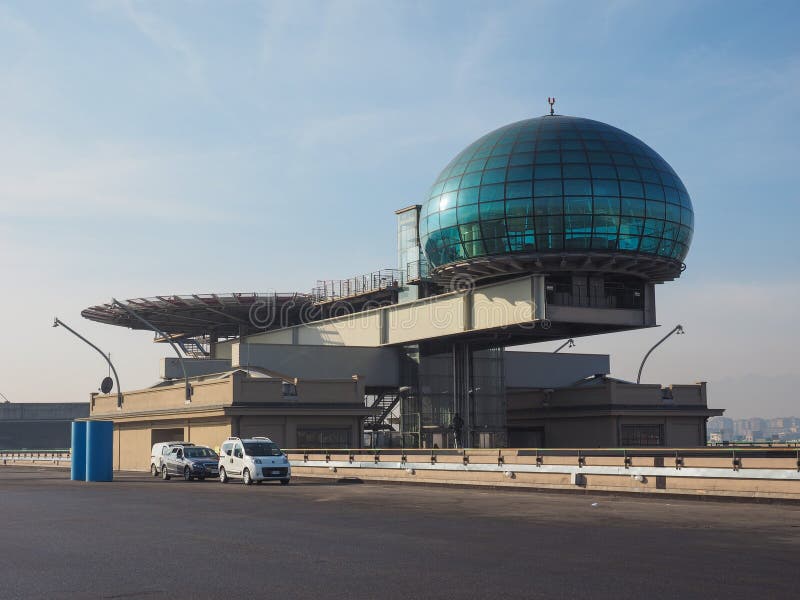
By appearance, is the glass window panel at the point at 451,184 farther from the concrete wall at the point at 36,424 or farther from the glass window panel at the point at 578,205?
the concrete wall at the point at 36,424

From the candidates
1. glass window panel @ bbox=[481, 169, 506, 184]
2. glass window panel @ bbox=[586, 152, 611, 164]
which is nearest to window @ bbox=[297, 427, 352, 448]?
glass window panel @ bbox=[481, 169, 506, 184]

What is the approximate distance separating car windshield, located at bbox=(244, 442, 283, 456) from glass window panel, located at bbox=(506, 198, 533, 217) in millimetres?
17557

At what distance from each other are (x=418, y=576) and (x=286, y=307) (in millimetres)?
68683

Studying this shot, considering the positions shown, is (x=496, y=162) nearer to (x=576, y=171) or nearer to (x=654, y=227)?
(x=576, y=171)

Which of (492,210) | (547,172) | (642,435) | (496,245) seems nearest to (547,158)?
(547,172)

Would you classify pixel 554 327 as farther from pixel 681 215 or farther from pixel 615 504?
pixel 615 504

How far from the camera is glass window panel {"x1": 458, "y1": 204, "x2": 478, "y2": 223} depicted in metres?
50.1

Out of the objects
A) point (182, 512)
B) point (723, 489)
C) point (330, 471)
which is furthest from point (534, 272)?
point (182, 512)

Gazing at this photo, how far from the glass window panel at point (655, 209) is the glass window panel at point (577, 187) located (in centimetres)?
332

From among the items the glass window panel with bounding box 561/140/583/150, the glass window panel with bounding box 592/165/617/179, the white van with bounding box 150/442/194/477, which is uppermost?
the glass window panel with bounding box 561/140/583/150

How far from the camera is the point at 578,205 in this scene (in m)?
47.8

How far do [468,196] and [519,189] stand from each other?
10.0ft

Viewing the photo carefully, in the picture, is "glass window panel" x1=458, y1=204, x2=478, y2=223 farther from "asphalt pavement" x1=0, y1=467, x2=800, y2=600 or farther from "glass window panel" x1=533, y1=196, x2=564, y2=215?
"asphalt pavement" x1=0, y1=467, x2=800, y2=600

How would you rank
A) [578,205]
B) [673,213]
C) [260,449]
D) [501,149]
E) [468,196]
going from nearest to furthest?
[260,449]
[578,205]
[673,213]
[468,196]
[501,149]
